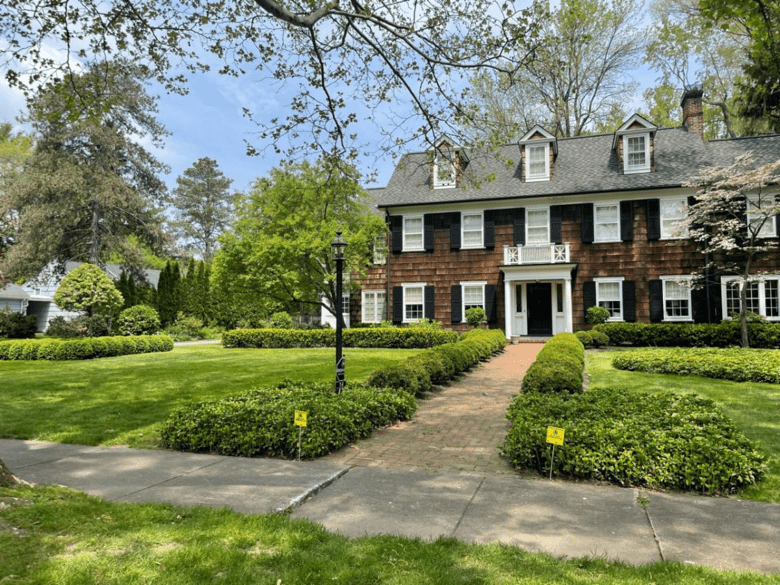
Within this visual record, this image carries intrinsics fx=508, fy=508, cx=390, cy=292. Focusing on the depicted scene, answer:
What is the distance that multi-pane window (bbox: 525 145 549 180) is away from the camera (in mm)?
21969

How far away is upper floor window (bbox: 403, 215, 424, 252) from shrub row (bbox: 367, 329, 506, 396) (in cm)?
901

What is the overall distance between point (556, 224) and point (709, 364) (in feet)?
35.7

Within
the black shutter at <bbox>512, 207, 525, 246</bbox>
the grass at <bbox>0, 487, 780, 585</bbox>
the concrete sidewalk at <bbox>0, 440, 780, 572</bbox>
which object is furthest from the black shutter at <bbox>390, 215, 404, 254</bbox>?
the grass at <bbox>0, 487, 780, 585</bbox>

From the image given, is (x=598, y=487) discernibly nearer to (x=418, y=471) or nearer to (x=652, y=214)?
(x=418, y=471)

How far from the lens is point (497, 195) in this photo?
21.6m

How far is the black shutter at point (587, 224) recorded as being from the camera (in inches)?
812

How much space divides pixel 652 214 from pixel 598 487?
1824 cm

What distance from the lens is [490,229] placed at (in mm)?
21859

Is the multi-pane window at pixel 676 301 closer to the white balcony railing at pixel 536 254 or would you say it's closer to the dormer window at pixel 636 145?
the white balcony railing at pixel 536 254

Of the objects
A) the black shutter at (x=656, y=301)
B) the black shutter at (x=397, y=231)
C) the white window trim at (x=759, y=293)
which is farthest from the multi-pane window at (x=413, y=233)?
the white window trim at (x=759, y=293)

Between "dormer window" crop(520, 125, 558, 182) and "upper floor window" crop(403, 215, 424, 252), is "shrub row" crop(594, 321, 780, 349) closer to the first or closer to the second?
"dormer window" crop(520, 125, 558, 182)

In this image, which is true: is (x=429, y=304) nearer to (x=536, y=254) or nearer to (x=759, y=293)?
(x=536, y=254)

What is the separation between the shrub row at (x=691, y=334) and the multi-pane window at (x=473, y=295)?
203 inches

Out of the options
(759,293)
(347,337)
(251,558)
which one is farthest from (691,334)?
(251,558)
